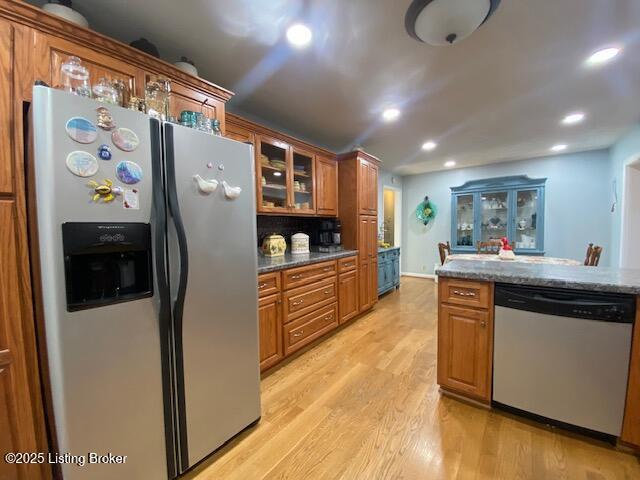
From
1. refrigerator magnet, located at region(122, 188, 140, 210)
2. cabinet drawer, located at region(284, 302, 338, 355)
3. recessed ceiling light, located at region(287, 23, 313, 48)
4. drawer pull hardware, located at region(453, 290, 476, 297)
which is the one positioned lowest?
cabinet drawer, located at region(284, 302, 338, 355)

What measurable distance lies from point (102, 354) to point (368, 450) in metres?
1.42

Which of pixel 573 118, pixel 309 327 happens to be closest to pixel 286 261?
pixel 309 327

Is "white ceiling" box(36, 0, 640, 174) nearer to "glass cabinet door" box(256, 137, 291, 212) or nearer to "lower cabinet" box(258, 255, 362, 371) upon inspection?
"glass cabinet door" box(256, 137, 291, 212)

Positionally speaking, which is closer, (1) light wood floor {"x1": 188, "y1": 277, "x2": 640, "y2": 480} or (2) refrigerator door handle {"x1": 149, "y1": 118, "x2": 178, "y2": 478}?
(2) refrigerator door handle {"x1": 149, "y1": 118, "x2": 178, "y2": 478}

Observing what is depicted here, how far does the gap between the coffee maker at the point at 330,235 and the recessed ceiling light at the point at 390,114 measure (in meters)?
1.37

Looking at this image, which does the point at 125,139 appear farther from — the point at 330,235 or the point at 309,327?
the point at 330,235

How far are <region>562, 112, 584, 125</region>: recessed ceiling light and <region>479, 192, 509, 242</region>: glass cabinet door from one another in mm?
1976

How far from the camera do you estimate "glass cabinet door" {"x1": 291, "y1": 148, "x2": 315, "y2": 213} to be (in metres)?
3.00

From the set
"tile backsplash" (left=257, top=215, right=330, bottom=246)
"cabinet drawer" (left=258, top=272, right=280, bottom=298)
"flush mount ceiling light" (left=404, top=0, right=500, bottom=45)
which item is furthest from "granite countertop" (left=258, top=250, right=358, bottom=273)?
"flush mount ceiling light" (left=404, top=0, right=500, bottom=45)

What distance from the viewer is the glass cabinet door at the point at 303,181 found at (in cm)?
300

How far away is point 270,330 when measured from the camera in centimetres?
216

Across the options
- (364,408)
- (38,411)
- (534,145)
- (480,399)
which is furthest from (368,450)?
(534,145)

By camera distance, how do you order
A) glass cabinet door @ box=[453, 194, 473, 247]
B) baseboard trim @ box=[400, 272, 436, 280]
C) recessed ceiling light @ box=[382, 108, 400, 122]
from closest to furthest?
recessed ceiling light @ box=[382, 108, 400, 122]
glass cabinet door @ box=[453, 194, 473, 247]
baseboard trim @ box=[400, 272, 436, 280]

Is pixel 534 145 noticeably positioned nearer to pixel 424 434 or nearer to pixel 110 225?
pixel 424 434
